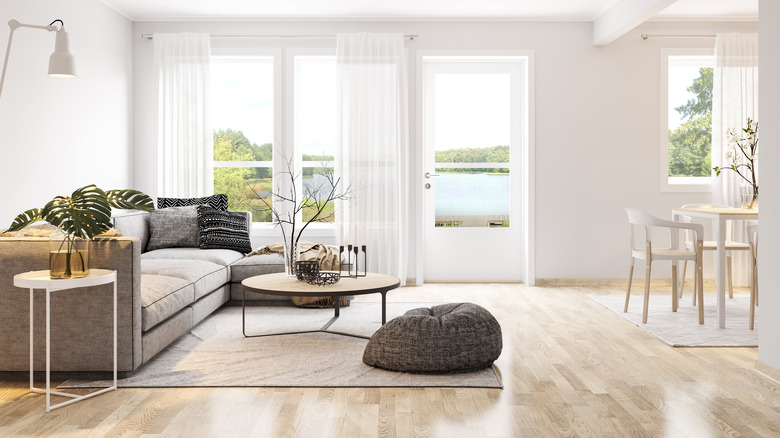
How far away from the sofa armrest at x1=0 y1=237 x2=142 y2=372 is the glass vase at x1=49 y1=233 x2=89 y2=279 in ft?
0.67

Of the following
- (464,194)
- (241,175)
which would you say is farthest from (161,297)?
(464,194)

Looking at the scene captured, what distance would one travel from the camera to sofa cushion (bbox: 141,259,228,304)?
3994 mm

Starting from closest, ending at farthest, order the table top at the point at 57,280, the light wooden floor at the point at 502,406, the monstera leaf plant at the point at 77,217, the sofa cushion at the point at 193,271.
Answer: the light wooden floor at the point at 502,406, the table top at the point at 57,280, the monstera leaf plant at the point at 77,217, the sofa cushion at the point at 193,271

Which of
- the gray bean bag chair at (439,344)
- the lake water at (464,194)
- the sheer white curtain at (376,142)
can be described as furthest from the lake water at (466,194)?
the gray bean bag chair at (439,344)

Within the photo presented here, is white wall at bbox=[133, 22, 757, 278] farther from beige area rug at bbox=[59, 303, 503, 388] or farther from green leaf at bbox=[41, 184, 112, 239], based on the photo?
green leaf at bbox=[41, 184, 112, 239]

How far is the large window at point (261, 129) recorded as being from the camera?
6395mm

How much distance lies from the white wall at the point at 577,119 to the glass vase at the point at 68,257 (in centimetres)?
367

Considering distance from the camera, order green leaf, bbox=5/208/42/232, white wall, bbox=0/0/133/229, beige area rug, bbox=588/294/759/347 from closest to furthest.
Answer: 1. green leaf, bbox=5/208/42/232
2. beige area rug, bbox=588/294/759/347
3. white wall, bbox=0/0/133/229

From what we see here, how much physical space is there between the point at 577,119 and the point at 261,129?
122 inches

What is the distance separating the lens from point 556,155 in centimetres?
630

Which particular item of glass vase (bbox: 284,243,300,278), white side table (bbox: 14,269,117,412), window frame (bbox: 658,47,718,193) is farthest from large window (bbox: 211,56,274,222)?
window frame (bbox: 658,47,718,193)

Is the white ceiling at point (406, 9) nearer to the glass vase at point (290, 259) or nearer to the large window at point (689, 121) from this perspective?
the large window at point (689, 121)

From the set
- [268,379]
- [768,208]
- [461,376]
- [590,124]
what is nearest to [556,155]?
[590,124]

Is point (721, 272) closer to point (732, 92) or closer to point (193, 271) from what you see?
point (732, 92)
